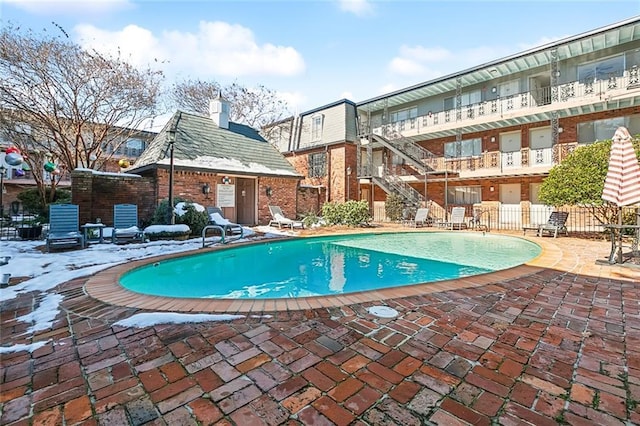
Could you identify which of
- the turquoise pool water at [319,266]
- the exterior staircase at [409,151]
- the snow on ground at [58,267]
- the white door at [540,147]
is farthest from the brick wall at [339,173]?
the snow on ground at [58,267]

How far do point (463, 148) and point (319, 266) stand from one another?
14.7 m

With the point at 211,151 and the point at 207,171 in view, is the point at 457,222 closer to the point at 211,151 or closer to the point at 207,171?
the point at 207,171

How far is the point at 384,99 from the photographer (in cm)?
1889

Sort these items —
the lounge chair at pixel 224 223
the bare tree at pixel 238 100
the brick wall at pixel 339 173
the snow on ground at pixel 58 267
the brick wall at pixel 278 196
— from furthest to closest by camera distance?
the bare tree at pixel 238 100 < the brick wall at pixel 339 173 < the brick wall at pixel 278 196 < the lounge chair at pixel 224 223 < the snow on ground at pixel 58 267

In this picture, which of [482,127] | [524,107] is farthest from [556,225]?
[482,127]

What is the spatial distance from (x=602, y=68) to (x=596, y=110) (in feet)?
6.04

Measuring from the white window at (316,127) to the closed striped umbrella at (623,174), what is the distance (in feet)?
55.5

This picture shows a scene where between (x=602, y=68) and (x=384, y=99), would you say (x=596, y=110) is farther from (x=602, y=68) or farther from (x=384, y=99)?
(x=384, y=99)

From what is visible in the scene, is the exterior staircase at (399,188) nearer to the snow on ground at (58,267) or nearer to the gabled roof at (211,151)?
the gabled roof at (211,151)

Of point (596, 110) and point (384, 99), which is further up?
point (384, 99)

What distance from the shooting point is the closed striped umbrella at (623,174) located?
553 cm

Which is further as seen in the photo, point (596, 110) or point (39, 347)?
point (596, 110)

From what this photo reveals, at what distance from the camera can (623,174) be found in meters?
5.64

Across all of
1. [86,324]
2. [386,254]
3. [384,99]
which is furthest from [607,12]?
[86,324]
